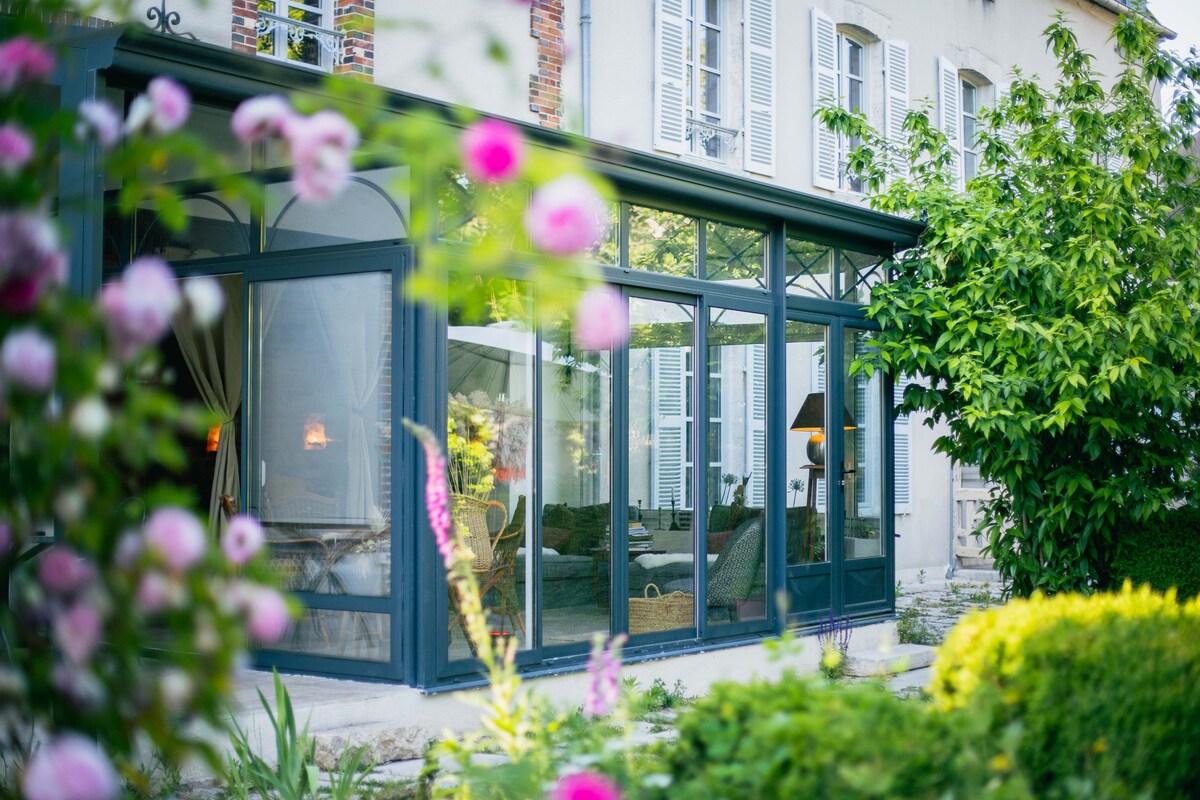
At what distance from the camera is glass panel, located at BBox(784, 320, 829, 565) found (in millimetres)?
8758

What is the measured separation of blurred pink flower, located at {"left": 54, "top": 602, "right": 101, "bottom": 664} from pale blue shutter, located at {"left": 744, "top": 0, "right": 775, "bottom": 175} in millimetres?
11114

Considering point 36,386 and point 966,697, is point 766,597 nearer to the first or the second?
point 966,697

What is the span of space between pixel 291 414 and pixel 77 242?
6.79 feet

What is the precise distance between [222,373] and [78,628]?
22.0 ft

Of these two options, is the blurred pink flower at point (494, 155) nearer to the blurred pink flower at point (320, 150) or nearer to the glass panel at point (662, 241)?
the blurred pink flower at point (320, 150)

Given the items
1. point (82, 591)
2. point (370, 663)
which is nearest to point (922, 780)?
point (82, 591)

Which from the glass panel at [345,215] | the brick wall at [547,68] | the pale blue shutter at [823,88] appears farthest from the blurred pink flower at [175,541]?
the pale blue shutter at [823,88]

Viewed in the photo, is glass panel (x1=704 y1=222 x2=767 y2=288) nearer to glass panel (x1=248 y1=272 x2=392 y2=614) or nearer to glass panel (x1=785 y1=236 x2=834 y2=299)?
glass panel (x1=785 y1=236 x2=834 y2=299)

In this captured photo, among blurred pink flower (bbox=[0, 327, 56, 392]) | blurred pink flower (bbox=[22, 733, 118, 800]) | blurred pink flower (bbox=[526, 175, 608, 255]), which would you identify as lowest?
blurred pink flower (bbox=[22, 733, 118, 800])

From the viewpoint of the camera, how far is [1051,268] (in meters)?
8.45

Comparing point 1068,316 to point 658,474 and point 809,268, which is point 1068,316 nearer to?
point 809,268

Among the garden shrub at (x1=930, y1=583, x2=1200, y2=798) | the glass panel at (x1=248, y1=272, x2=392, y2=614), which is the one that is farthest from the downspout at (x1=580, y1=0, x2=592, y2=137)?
the garden shrub at (x1=930, y1=583, x2=1200, y2=798)

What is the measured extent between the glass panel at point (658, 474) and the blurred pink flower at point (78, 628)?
19.6 feet

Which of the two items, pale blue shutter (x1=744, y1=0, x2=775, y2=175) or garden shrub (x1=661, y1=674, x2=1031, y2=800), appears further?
pale blue shutter (x1=744, y1=0, x2=775, y2=175)
